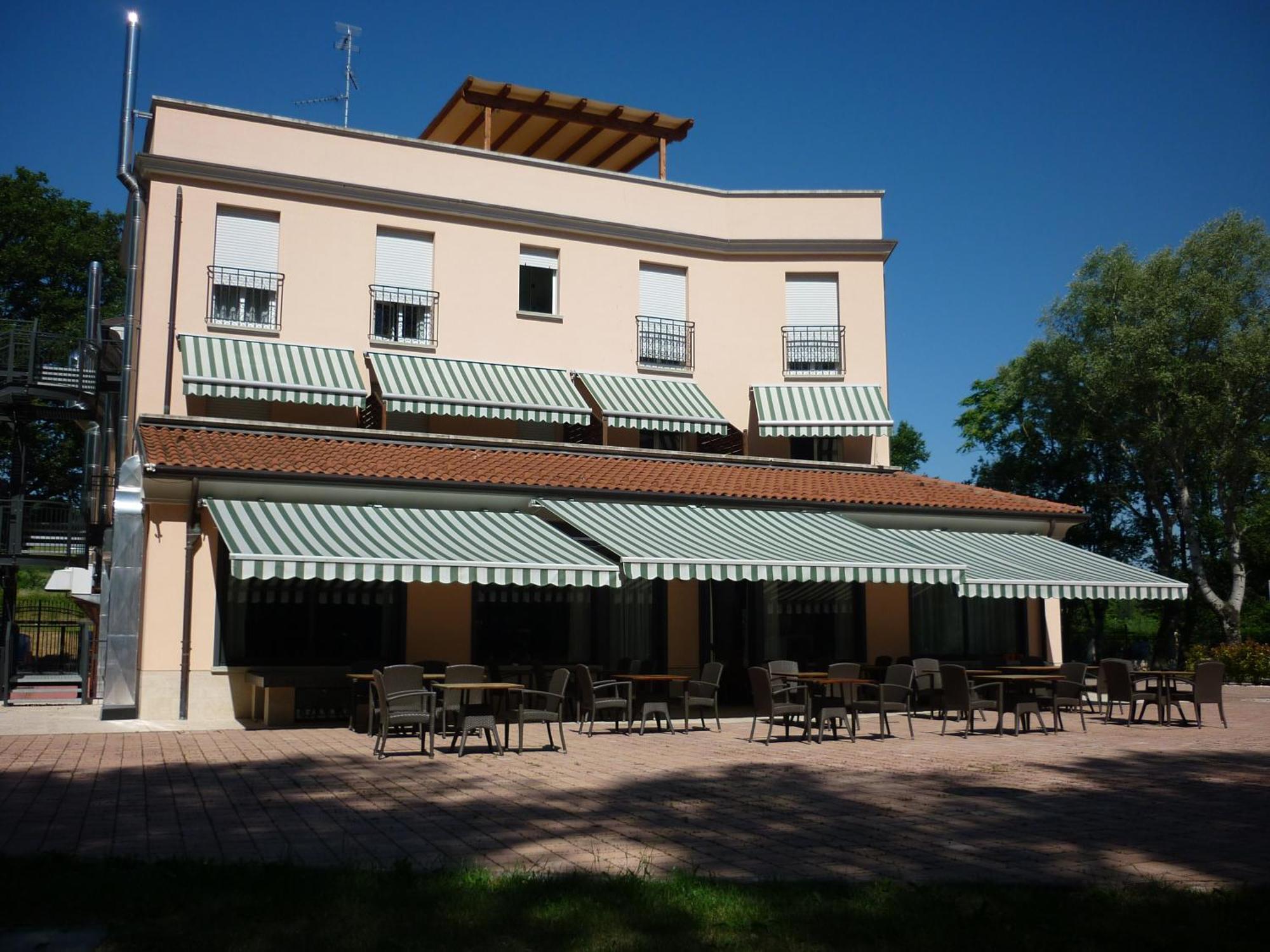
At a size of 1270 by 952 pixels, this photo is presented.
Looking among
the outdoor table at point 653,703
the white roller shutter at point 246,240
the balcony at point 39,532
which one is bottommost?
the outdoor table at point 653,703

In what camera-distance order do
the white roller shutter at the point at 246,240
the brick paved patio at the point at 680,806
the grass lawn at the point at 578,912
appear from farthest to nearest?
the white roller shutter at the point at 246,240, the brick paved patio at the point at 680,806, the grass lawn at the point at 578,912

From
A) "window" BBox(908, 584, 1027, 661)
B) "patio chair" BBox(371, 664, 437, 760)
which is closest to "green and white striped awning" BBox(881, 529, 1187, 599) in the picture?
"window" BBox(908, 584, 1027, 661)

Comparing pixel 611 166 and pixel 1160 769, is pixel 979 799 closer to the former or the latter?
pixel 1160 769

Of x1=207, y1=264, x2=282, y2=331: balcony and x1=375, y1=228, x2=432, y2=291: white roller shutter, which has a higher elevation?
x1=375, y1=228, x2=432, y2=291: white roller shutter

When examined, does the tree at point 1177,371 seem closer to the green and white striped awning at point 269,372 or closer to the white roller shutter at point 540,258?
the white roller shutter at point 540,258

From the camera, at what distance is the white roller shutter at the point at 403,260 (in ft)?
74.0

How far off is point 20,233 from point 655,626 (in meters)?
33.4

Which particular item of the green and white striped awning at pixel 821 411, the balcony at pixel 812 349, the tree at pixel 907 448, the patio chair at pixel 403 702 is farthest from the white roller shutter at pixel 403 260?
the tree at pixel 907 448

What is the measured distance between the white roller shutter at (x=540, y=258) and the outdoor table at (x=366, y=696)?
10.3m

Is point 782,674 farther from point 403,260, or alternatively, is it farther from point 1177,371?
point 1177,371

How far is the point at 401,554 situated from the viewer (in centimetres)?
1535

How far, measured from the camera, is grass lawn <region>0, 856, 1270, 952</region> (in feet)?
17.6

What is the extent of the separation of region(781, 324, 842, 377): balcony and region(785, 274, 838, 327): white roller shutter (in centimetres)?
27

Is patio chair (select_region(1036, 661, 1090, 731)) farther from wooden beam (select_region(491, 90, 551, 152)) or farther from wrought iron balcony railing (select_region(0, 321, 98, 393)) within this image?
wrought iron balcony railing (select_region(0, 321, 98, 393))
